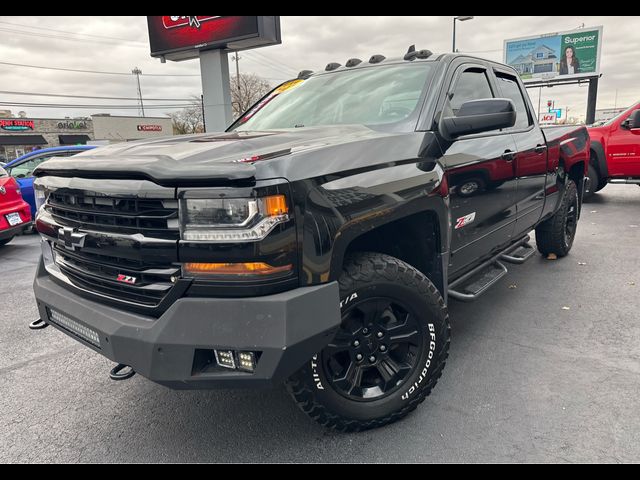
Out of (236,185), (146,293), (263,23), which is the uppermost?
(263,23)

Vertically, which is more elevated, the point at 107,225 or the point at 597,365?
the point at 107,225

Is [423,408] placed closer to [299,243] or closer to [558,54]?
[299,243]

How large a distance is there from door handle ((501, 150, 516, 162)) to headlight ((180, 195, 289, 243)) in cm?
226

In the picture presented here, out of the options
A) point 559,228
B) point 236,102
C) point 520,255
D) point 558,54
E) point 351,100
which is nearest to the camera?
point 351,100

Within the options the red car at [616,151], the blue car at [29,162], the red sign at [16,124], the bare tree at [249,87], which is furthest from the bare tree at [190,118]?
the red car at [616,151]

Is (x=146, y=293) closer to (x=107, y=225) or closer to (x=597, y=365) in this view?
(x=107, y=225)

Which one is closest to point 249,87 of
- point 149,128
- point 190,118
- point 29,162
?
point 190,118

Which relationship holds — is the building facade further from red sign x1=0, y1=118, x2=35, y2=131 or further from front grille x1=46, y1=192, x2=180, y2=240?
front grille x1=46, y1=192, x2=180, y2=240

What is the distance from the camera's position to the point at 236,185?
1767 millimetres

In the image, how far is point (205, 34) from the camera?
668 inches

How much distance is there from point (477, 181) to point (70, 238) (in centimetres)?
239

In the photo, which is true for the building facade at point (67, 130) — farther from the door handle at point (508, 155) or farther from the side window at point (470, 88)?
the door handle at point (508, 155)
